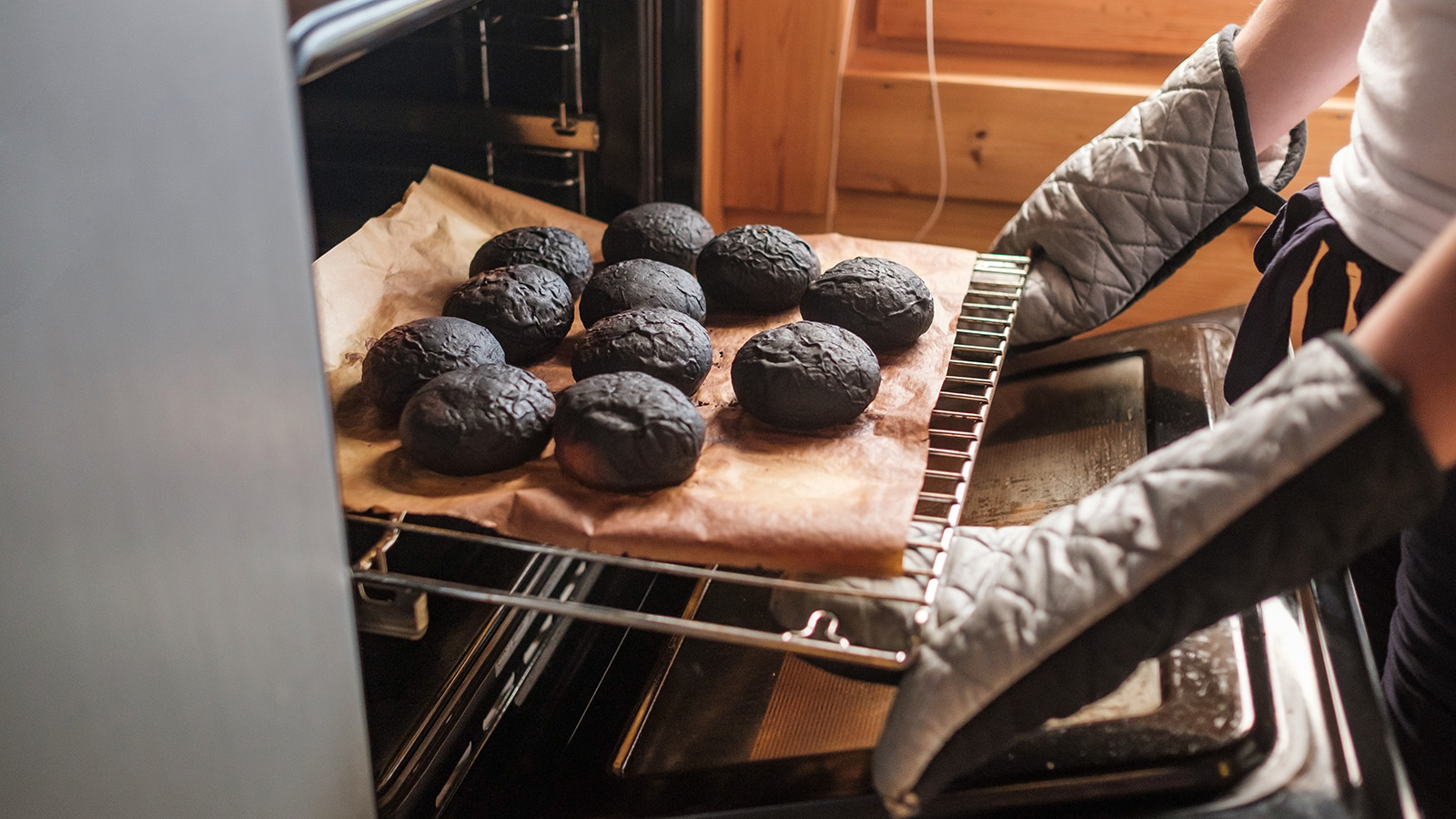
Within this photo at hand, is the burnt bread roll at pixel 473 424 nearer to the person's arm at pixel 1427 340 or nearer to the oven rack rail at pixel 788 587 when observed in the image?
the oven rack rail at pixel 788 587

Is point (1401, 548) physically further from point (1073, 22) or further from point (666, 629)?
point (1073, 22)

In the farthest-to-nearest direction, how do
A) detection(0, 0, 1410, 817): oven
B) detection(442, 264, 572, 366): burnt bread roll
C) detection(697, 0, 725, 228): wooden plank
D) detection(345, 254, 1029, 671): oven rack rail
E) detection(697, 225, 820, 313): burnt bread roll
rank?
Result: detection(697, 0, 725, 228): wooden plank < detection(697, 225, 820, 313): burnt bread roll < detection(442, 264, 572, 366): burnt bread roll < detection(345, 254, 1029, 671): oven rack rail < detection(0, 0, 1410, 817): oven

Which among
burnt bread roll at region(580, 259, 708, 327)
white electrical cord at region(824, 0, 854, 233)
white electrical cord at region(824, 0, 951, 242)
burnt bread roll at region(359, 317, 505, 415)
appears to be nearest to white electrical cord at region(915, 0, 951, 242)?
white electrical cord at region(824, 0, 951, 242)

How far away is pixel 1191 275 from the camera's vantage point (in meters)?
1.67

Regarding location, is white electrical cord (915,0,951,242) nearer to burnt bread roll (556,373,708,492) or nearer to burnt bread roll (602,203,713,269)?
burnt bread roll (602,203,713,269)

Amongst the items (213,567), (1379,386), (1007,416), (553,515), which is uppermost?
(1379,386)

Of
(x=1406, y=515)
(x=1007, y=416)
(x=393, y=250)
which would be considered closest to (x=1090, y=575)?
(x=1406, y=515)

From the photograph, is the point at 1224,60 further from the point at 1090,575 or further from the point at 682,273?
the point at 1090,575

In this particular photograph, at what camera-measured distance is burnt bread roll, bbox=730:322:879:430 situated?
3.07 ft

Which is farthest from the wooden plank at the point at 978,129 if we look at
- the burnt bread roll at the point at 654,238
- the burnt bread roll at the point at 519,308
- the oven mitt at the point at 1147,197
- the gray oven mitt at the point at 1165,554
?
the gray oven mitt at the point at 1165,554

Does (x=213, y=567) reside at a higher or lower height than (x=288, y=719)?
higher

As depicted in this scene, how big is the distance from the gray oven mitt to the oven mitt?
1.92 feet

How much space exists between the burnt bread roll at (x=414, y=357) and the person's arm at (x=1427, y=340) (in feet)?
2.45

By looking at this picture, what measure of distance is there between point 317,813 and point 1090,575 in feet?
1.73
